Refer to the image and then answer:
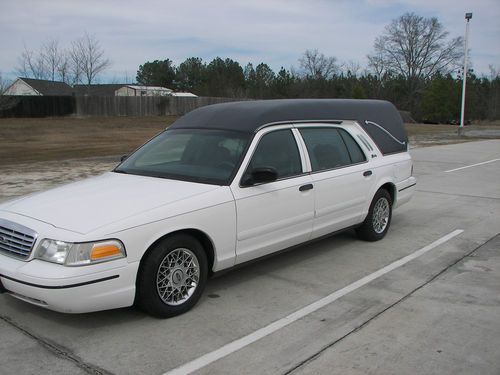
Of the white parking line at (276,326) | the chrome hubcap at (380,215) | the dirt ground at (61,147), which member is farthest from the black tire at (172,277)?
the dirt ground at (61,147)

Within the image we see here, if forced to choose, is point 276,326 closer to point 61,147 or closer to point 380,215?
point 380,215

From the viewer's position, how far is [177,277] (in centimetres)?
423

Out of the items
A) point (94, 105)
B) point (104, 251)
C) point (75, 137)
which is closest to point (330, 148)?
point (104, 251)

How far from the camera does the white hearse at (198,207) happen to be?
3.79m

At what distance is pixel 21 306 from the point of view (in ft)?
14.6

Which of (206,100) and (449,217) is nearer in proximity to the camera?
(449,217)

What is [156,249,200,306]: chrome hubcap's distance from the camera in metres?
4.14

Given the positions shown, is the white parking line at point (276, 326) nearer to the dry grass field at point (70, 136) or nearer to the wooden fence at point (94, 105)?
the dry grass field at point (70, 136)

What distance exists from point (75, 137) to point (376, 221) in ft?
79.7

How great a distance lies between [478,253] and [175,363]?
4.12 meters

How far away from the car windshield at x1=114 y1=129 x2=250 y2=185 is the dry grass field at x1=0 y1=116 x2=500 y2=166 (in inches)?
468

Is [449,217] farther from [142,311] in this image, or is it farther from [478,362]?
[142,311]

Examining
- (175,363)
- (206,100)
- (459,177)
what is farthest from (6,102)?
(175,363)

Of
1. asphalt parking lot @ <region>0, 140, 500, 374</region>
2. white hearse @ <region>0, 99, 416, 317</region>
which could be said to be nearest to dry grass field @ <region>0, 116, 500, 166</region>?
white hearse @ <region>0, 99, 416, 317</region>
